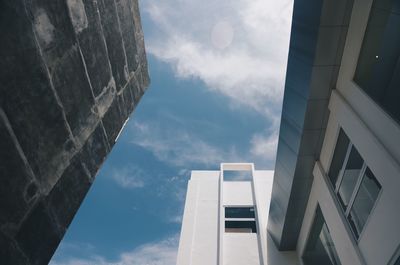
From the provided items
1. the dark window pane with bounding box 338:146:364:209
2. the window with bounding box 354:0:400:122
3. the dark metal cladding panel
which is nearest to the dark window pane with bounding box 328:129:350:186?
the dark window pane with bounding box 338:146:364:209

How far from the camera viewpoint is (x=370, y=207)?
5.98 meters

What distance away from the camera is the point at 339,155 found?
7812 millimetres

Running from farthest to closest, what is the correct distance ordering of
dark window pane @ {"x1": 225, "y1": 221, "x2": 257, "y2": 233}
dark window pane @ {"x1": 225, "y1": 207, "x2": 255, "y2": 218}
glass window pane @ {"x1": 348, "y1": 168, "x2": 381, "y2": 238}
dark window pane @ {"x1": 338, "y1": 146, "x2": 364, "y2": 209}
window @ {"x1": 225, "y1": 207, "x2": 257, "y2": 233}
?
dark window pane @ {"x1": 225, "y1": 207, "x2": 255, "y2": 218} < window @ {"x1": 225, "y1": 207, "x2": 257, "y2": 233} < dark window pane @ {"x1": 225, "y1": 221, "x2": 257, "y2": 233} < dark window pane @ {"x1": 338, "y1": 146, "x2": 364, "y2": 209} < glass window pane @ {"x1": 348, "y1": 168, "x2": 381, "y2": 238}

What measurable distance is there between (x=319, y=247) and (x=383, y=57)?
7.99 metres

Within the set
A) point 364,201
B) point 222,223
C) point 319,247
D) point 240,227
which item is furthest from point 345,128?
point 240,227

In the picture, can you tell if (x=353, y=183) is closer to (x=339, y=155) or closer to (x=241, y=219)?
(x=339, y=155)

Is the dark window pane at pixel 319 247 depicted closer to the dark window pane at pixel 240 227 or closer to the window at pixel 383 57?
the window at pixel 383 57

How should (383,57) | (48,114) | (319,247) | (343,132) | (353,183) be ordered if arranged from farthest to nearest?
(319,247) → (343,132) → (353,183) → (383,57) → (48,114)

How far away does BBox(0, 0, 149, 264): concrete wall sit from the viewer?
1621 mm

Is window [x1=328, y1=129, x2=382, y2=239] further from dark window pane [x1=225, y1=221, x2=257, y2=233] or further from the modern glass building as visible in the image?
dark window pane [x1=225, y1=221, x2=257, y2=233]

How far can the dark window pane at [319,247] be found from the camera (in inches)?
352

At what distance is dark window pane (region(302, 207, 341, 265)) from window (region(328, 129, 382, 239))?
2235 mm

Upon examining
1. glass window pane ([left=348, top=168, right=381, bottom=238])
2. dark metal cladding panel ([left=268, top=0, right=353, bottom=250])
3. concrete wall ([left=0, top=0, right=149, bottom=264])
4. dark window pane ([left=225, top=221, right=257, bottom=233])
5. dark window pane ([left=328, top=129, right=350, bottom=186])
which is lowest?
concrete wall ([left=0, top=0, right=149, bottom=264])

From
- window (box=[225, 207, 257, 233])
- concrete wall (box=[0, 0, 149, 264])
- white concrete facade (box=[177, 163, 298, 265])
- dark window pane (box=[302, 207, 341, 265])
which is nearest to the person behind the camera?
concrete wall (box=[0, 0, 149, 264])
